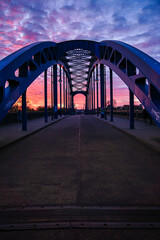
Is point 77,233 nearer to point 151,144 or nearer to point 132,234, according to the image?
point 132,234

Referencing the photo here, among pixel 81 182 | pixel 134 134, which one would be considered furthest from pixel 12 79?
pixel 81 182

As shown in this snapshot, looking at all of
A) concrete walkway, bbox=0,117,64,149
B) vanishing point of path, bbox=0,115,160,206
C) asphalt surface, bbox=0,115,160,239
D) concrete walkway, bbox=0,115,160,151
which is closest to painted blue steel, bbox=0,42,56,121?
concrete walkway, bbox=0,117,64,149

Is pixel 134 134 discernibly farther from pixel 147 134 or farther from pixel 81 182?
pixel 81 182

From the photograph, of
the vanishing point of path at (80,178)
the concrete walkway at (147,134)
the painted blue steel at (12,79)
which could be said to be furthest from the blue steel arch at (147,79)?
the painted blue steel at (12,79)

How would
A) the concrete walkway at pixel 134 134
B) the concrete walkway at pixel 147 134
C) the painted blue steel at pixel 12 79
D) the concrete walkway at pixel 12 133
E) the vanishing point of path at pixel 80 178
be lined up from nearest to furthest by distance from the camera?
the vanishing point of path at pixel 80 178
the concrete walkway at pixel 147 134
the concrete walkway at pixel 134 134
the concrete walkway at pixel 12 133
the painted blue steel at pixel 12 79

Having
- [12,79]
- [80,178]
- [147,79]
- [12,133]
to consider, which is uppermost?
[12,79]

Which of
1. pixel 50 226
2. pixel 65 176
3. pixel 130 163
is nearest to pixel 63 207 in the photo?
pixel 50 226

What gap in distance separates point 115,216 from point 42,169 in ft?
8.79

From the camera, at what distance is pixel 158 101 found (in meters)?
8.42

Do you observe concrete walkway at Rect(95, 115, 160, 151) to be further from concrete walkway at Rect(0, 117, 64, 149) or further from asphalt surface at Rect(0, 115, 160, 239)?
concrete walkway at Rect(0, 117, 64, 149)

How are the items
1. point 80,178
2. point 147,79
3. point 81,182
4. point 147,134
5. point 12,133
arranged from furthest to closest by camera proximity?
point 12,133 < point 147,134 < point 147,79 < point 80,178 < point 81,182

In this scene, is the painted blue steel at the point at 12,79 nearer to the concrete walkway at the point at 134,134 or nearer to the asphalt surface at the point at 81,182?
the concrete walkway at the point at 134,134

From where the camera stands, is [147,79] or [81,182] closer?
[81,182]

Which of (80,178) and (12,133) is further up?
(12,133)
